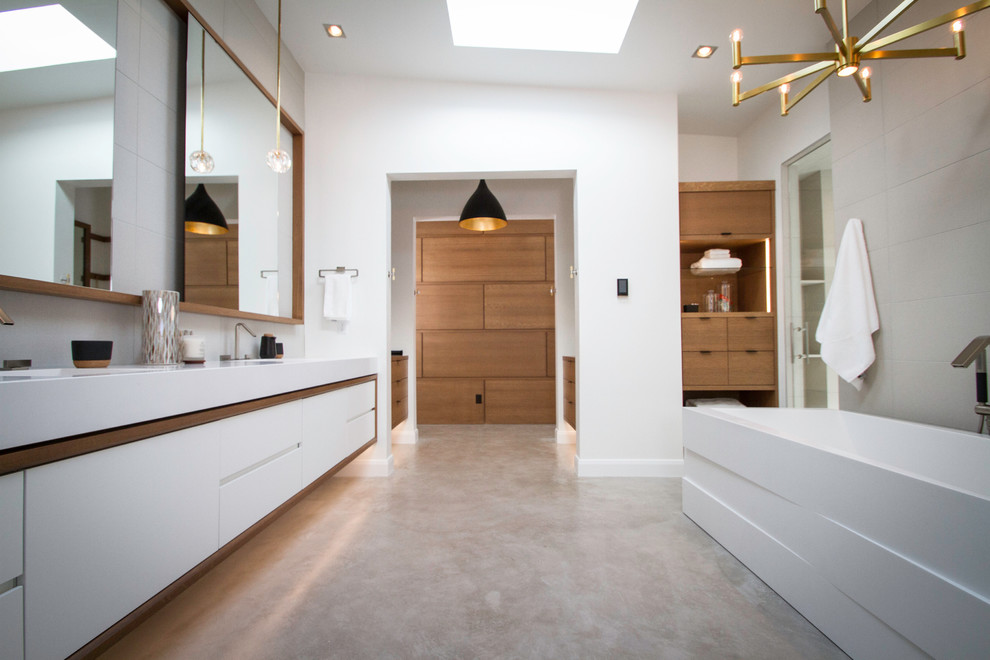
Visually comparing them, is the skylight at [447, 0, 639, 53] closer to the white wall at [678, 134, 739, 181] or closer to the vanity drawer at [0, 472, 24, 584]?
the white wall at [678, 134, 739, 181]

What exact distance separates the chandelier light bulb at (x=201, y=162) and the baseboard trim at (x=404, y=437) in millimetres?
2633

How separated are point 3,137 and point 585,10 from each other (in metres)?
2.72

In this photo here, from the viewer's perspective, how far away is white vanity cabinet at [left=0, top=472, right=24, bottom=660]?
770 millimetres

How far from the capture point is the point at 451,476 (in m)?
3.05

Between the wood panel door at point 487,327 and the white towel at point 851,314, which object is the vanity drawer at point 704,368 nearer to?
the white towel at point 851,314

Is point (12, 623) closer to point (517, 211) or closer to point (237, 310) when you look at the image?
point (237, 310)

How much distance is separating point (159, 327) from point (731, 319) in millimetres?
3205

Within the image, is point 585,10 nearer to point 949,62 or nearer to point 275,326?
point 949,62

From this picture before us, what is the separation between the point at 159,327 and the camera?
1.69 m

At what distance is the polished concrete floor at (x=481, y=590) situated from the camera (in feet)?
4.33

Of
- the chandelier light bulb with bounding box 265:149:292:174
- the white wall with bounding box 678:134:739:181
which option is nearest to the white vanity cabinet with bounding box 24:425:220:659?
the chandelier light bulb with bounding box 265:149:292:174

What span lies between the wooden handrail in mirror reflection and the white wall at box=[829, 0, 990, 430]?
3119 mm

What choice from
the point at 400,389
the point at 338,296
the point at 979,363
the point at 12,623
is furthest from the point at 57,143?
the point at 979,363

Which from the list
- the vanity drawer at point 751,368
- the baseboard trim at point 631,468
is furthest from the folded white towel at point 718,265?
the baseboard trim at point 631,468
